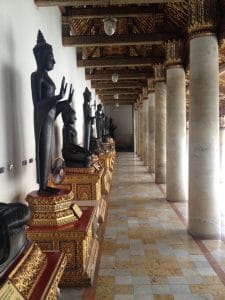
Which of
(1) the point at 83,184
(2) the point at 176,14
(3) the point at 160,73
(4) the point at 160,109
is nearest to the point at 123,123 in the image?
(3) the point at 160,73

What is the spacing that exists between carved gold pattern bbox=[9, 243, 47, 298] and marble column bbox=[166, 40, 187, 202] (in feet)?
20.6

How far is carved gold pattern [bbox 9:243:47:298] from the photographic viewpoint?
2.09 metres

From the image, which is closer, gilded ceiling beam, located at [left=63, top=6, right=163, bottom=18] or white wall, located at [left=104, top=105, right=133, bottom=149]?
gilded ceiling beam, located at [left=63, top=6, right=163, bottom=18]

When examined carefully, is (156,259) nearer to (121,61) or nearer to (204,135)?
(204,135)

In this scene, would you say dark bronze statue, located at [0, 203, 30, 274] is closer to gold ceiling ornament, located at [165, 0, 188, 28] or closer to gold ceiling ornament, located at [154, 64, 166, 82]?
gold ceiling ornament, located at [165, 0, 188, 28]

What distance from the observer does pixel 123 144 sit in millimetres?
30734

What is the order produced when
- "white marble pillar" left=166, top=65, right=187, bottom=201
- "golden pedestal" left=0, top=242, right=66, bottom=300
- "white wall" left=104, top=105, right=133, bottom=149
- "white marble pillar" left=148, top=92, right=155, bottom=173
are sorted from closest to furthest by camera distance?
"golden pedestal" left=0, top=242, right=66, bottom=300, "white marble pillar" left=166, top=65, right=187, bottom=201, "white marble pillar" left=148, top=92, right=155, bottom=173, "white wall" left=104, top=105, right=133, bottom=149

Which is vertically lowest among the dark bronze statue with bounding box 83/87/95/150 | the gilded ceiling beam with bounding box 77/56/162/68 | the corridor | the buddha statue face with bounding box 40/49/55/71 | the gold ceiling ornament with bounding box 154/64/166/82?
the corridor

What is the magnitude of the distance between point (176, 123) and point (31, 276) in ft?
21.9

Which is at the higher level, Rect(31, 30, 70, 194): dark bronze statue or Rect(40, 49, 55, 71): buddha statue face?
Rect(40, 49, 55, 71): buddha statue face

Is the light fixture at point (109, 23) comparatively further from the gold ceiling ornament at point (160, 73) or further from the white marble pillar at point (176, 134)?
the gold ceiling ornament at point (160, 73)

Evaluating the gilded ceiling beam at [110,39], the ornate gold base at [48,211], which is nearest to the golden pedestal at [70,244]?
the ornate gold base at [48,211]

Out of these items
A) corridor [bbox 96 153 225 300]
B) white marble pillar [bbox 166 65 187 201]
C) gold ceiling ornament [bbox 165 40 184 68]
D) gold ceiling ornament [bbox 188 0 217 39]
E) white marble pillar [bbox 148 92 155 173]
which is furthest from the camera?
white marble pillar [bbox 148 92 155 173]

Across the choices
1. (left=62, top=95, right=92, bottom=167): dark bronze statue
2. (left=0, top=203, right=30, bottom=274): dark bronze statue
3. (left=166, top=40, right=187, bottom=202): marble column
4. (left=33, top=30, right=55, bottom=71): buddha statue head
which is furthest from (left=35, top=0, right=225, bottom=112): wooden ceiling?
(left=0, top=203, right=30, bottom=274): dark bronze statue
